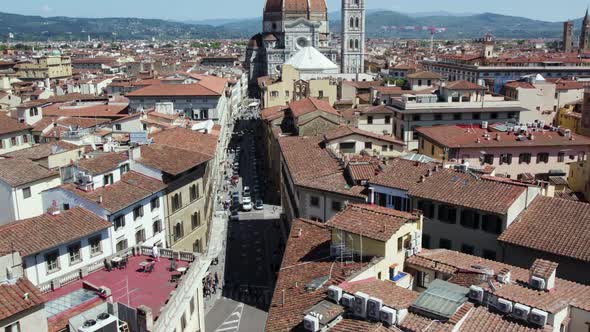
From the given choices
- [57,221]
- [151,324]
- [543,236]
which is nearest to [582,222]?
[543,236]

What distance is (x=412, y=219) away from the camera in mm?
26672

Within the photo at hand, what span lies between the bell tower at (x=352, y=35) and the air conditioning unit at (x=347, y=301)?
5781 inches

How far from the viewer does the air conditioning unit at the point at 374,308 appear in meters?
19.9

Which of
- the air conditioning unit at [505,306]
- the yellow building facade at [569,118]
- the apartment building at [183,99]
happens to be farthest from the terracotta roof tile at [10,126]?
the yellow building facade at [569,118]

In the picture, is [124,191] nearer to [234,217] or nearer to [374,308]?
[374,308]

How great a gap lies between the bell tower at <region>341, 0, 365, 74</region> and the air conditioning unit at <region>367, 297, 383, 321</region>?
5826 inches

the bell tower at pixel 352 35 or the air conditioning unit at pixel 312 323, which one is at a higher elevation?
the bell tower at pixel 352 35

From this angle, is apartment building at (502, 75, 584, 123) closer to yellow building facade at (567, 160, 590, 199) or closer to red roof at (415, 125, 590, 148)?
red roof at (415, 125, 590, 148)

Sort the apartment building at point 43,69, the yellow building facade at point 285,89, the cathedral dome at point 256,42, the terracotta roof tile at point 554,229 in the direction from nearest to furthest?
the terracotta roof tile at point 554,229, the yellow building facade at point 285,89, the apartment building at point 43,69, the cathedral dome at point 256,42

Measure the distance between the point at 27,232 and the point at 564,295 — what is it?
86.4 ft

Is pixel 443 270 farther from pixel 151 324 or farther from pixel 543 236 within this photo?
pixel 151 324

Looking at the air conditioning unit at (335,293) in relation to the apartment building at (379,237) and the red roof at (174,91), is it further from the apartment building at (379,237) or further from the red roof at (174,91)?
the red roof at (174,91)

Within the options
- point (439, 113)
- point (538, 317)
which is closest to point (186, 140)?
point (439, 113)

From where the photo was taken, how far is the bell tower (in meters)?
165
